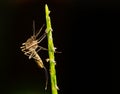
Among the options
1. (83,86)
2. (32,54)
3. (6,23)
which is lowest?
(83,86)

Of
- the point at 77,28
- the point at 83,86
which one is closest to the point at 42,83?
the point at 83,86

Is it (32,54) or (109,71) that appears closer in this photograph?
(32,54)

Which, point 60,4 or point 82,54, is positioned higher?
point 60,4

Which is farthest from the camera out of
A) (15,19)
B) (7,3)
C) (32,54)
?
(15,19)

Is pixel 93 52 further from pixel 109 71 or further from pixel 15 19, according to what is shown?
pixel 15 19

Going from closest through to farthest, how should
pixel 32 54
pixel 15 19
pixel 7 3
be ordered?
pixel 32 54
pixel 7 3
pixel 15 19

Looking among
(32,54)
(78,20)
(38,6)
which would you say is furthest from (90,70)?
(32,54)
